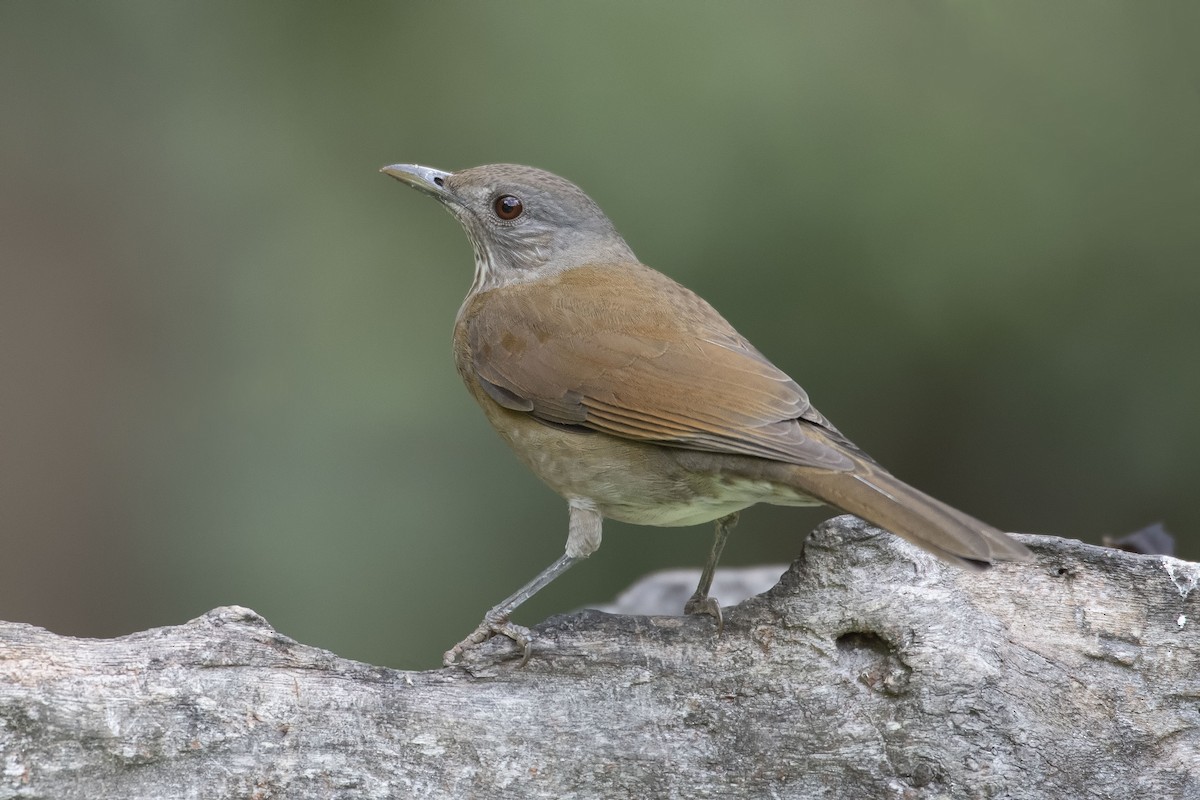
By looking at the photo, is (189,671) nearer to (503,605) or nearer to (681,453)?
(503,605)

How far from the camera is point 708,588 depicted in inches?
177

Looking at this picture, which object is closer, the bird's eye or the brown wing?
the brown wing

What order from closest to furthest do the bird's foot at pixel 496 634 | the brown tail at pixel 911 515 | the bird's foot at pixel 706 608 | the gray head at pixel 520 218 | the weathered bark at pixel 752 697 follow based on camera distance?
the brown tail at pixel 911 515 < the weathered bark at pixel 752 697 < the bird's foot at pixel 496 634 < the bird's foot at pixel 706 608 < the gray head at pixel 520 218

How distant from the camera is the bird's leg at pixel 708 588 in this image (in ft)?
13.8

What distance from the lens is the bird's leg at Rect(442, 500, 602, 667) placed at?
4043 mm

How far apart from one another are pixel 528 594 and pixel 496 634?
0.95 feet

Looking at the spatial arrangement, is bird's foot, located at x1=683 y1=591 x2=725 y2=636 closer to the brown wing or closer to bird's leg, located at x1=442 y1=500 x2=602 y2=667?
bird's leg, located at x1=442 y1=500 x2=602 y2=667

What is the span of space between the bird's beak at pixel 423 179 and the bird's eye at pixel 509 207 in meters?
0.23

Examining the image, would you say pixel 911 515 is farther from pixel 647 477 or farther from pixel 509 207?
Answer: pixel 509 207

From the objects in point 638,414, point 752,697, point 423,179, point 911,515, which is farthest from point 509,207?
point 911,515

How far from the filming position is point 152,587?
7.22 metres

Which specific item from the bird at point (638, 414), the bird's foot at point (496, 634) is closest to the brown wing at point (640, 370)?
the bird at point (638, 414)

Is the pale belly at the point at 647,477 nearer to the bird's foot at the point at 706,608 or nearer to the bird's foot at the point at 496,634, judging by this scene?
the bird's foot at the point at 706,608

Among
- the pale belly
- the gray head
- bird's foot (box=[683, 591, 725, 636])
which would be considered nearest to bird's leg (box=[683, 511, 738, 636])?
bird's foot (box=[683, 591, 725, 636])
